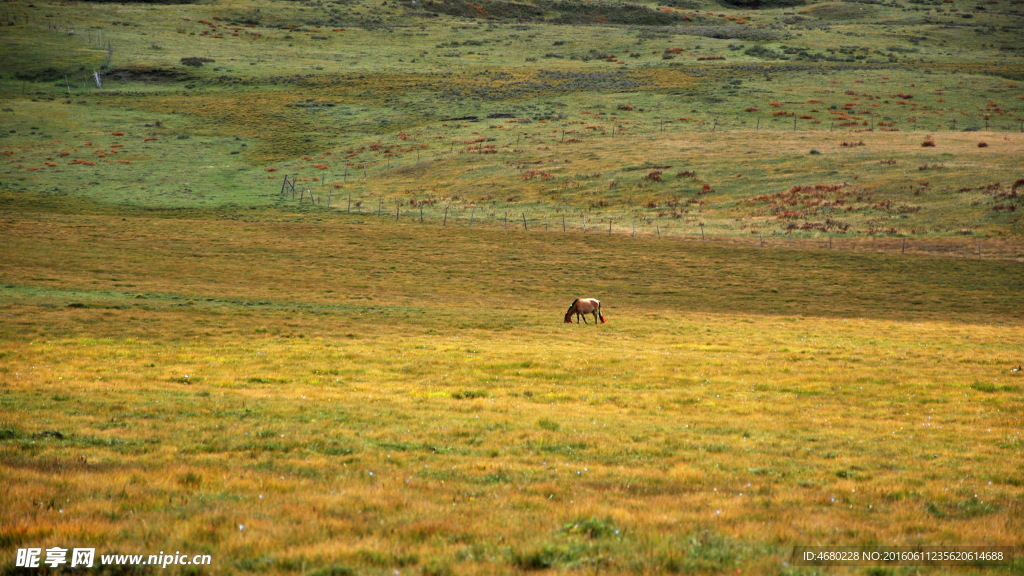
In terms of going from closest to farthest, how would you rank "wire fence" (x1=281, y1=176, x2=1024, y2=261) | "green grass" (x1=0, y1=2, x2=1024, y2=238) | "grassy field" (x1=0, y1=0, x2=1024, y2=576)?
"grassy field" (x1=0, y1=0, x2=1024, y2=576) → "wire fence" (x1=281, y1=176, x2=1024, y2=261) → "green grass" (x1=0, y1=2, x2=1024, y2=238)

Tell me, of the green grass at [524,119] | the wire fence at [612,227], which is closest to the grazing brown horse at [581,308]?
the wire fence at [612,227]

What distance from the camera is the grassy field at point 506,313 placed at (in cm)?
877

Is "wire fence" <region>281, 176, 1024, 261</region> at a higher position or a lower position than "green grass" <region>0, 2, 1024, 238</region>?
lower

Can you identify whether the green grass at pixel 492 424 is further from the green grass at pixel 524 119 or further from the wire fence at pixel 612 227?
the green grass at pixel 524 119

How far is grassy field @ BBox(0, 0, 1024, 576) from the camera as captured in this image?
8.77 m

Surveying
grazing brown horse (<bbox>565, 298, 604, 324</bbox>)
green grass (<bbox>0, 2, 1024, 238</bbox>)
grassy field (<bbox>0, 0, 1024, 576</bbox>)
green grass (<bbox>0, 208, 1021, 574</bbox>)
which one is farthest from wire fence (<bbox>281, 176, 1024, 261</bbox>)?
grazing brown horse (<bbox>565, 298, 604, 324</bbox>)

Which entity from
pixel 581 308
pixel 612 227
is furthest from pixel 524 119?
pixel 581 308

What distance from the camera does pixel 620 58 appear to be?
15938 cm

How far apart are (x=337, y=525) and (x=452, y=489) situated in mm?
2216

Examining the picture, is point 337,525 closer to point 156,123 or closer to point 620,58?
point 156,123

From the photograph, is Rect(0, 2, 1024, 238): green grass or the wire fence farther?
Rect(0, 2, 1024, 238): green grass

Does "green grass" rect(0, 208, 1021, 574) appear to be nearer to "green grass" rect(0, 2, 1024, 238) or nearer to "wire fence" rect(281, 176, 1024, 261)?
"wire fence" rect(281, 176, 1024, 261)

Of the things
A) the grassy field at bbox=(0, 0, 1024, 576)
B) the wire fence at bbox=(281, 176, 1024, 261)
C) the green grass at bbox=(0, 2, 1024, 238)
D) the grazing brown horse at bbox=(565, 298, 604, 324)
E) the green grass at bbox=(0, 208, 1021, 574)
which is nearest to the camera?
the green grass at bbox=(0, 208, 1021, 574)

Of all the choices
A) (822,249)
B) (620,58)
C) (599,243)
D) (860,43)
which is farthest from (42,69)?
(860,43)
